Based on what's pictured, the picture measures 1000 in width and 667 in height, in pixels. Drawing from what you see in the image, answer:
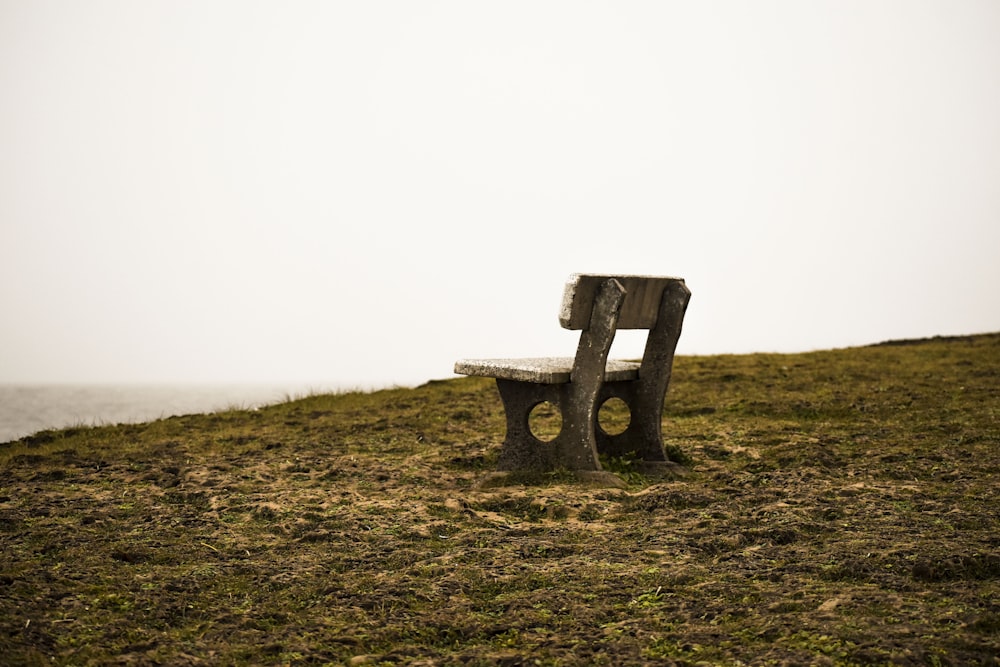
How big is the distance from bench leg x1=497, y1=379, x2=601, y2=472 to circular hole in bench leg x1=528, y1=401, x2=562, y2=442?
1.57 m

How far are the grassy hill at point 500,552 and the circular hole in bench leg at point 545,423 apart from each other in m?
0.46

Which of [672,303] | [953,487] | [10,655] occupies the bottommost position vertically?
[10,655]

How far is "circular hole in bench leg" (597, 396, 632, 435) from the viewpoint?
400 inches

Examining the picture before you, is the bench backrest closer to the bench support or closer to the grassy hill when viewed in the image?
the bench support

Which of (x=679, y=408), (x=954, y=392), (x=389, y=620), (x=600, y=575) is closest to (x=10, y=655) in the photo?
(x=389, y=620)

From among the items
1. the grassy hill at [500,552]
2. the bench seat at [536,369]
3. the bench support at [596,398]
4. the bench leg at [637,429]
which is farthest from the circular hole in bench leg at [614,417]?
the bench seat at [536,369]

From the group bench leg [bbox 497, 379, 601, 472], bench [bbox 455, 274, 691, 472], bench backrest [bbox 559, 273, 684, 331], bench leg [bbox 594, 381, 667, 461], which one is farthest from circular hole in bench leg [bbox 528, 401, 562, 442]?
bench backrest [bbox 559, 273, 684, 331]

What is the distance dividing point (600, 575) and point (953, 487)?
298cm

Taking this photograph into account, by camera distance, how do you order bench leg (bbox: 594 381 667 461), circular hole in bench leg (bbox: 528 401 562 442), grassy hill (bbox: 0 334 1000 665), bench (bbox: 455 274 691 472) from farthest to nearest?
circular hole in bench leg (bbox: 528 401 562 442) < bench leg (bbox: 594 381 667 461) < bench (bbox: 455 274 691 472) < grassy hill (bbox: 0 334 1000 665)

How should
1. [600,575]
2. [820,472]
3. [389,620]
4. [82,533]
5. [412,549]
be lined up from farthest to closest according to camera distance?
[820,472] → [82,533] → [412,549] → [600,575] → [389,620]

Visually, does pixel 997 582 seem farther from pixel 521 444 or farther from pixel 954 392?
pixel 954 392

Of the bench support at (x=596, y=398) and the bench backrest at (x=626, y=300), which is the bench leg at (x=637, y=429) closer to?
the bench support at (x=596, y=398)

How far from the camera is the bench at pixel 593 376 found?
6672 millimetres

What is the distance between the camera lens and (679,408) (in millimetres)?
10664
